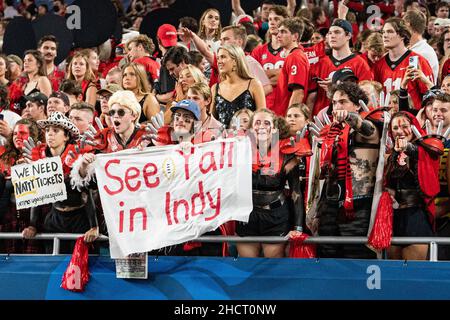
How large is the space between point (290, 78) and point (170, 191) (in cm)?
255

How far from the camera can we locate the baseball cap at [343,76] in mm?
10727

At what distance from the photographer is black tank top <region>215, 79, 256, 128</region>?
10914mm

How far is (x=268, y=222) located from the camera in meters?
9.32

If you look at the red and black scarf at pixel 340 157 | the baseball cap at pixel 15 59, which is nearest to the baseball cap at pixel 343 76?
the red and black scarf at pixel 340 157

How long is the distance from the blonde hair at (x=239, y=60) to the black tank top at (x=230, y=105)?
9 cm

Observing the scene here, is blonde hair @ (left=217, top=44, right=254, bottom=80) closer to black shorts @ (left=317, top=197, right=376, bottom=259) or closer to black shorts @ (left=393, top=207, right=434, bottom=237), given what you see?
black shorts @ (left=317, top=197, right=376, bottom=259)

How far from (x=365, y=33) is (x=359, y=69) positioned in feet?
4.59

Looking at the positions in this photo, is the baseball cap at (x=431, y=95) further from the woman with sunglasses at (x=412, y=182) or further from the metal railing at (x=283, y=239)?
the metal railing at (x=283, y=239)

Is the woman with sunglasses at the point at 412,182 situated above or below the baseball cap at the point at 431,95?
below

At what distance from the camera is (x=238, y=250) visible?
9.48m

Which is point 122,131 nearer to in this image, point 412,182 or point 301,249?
point 301,249

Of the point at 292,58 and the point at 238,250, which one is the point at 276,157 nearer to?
the point at 238,250

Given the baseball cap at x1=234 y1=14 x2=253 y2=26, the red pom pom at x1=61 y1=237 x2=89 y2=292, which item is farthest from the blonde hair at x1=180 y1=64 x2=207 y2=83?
the baseball cap at x1=234 y1=14 x2=253 y2=26

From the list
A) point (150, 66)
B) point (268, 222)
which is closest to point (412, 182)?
point (268, 222)
